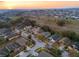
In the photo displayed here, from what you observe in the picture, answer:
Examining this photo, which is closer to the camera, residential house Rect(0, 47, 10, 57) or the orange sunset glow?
residential house Rect(0, 47, 10, 57)

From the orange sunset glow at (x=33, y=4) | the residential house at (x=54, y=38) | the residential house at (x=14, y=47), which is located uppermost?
the orange sunset glow at (x=33, y=4)

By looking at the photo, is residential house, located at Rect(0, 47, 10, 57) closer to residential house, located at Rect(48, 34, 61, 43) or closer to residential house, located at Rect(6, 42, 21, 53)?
residential house, located at Rect(6, 42, 21, 53)

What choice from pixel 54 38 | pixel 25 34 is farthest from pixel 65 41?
pixel 25 34

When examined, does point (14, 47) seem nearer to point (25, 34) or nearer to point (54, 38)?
point (25, 34)

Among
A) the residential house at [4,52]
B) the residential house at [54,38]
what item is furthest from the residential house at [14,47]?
the residential house at [54,38]

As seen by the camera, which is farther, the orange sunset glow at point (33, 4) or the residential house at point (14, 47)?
the orange sunset glow at point (33, 4)

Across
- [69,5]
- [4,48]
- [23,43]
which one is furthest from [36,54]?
[69,5]

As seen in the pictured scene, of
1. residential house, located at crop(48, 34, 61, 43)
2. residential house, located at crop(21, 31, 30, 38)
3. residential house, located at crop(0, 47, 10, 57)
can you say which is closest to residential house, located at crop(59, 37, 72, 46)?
residential house, located at crop(48, 34, 61, 43)

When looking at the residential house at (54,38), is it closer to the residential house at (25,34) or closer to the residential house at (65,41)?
the residential house at (65,41)

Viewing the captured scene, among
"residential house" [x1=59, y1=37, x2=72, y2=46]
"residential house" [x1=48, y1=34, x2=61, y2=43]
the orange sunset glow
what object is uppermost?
the orange sunset glow

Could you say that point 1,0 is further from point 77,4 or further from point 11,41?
point 77,4

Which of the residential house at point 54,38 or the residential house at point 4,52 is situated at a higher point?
the residential house at point 54,38
